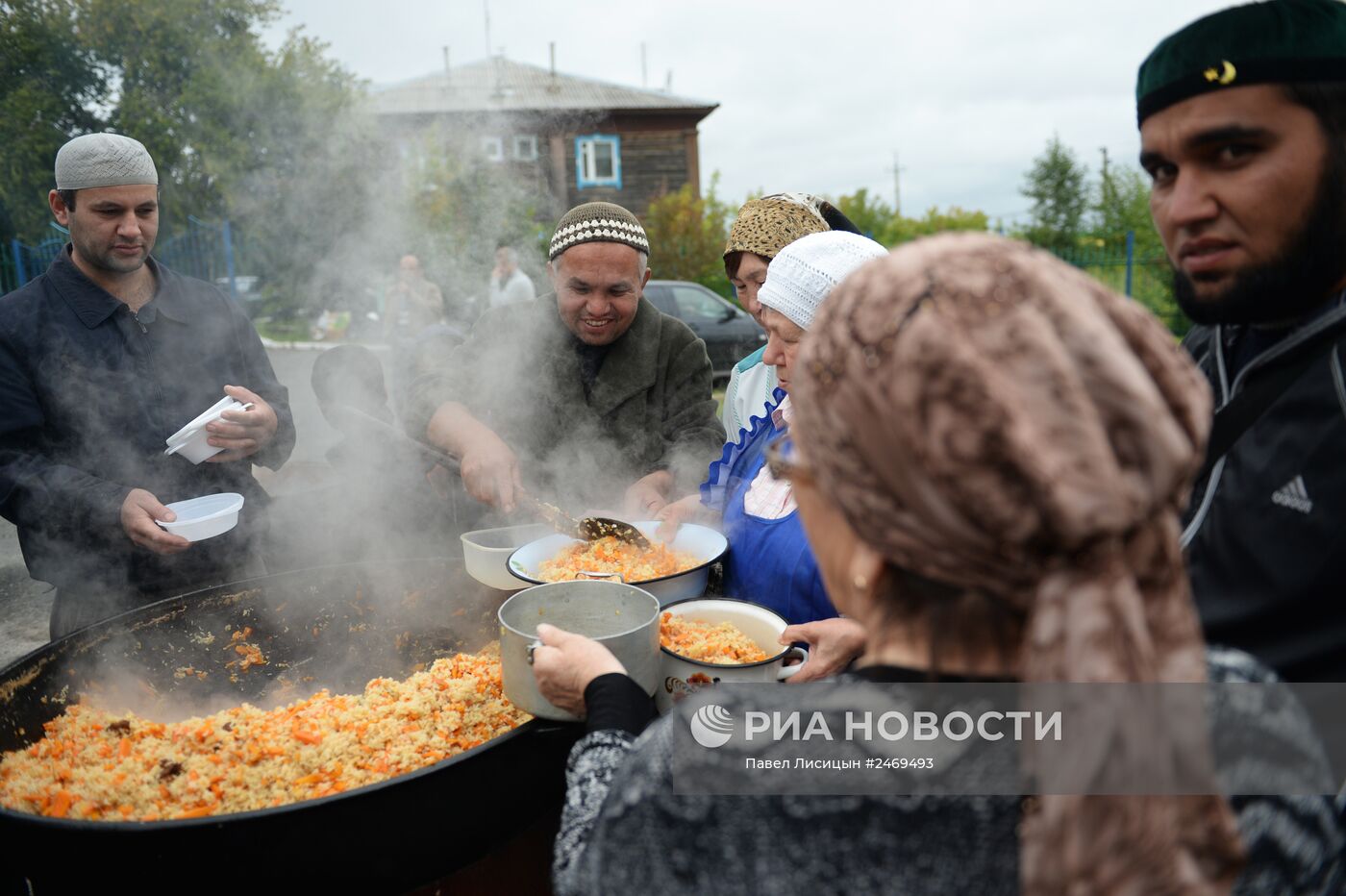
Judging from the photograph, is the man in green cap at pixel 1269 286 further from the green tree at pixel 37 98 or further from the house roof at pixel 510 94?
the house roof at pixel 510 94

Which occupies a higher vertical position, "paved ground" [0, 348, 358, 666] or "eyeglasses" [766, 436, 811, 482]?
"eyeglasses" [766, 436, 811, 482]

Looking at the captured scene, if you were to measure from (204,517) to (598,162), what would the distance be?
25407mm

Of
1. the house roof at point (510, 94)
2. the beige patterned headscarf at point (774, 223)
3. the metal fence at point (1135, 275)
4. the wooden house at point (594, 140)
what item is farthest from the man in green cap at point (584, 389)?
the wooden house at point (594, 140)

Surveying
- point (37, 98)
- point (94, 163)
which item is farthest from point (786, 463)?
point (37, 98)

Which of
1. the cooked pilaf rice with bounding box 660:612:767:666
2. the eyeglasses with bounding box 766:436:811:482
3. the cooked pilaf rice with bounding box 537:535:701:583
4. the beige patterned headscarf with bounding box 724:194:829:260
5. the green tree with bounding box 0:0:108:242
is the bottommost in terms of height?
the cooked pilaf rice with bounding box 660:612:767:666

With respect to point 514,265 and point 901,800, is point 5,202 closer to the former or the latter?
point 514,265

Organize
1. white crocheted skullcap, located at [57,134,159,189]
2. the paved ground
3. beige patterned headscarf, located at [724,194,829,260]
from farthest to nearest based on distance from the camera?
the paved ground
beige patterned headscarf, located at [724,194,829,260]
white crocheted skullcap, located at [57,134,159,189]

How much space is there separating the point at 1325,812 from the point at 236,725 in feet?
7.21

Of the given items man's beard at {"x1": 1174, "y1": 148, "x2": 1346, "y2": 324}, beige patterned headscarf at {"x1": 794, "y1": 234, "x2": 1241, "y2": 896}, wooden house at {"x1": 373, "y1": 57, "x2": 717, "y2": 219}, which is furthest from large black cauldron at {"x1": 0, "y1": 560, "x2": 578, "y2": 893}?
wooden house at {"x1": 373, "y1": 57, "x2": 717, "y2": 219}

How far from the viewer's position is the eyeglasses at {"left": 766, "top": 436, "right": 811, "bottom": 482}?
3.39 ft

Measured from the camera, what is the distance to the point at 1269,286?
144 cm

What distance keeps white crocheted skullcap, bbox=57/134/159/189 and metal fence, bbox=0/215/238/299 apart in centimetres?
1093

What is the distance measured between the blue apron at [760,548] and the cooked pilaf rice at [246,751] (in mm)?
813

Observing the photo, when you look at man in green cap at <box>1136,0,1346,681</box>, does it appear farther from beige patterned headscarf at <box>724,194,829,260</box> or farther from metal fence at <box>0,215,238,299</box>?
metal fence at <box>0,215,238,299</box>
